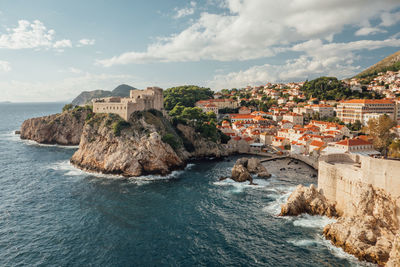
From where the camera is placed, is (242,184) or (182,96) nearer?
(242,184)

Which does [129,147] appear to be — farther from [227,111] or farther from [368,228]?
[227,111]

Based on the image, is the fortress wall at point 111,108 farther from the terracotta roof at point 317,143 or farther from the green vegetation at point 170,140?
the terracotta roof at point 317,143

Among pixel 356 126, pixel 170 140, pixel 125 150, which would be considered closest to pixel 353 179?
pixel 170 140

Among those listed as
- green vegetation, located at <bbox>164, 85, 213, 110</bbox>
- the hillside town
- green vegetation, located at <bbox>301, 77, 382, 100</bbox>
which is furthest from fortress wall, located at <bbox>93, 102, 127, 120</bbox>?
green vegetation, located at <bbox>301, 77, 382, 100</bbox>

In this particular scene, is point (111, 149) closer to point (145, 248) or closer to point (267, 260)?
point (145, 248)

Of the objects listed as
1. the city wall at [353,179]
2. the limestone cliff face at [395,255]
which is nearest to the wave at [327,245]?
the limestone cliff face at [395,255]

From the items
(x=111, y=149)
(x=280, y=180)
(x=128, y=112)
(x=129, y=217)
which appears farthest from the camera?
(x=128, y=112)

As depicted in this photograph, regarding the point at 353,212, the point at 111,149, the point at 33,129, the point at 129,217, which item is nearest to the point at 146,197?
the point at 129,217
